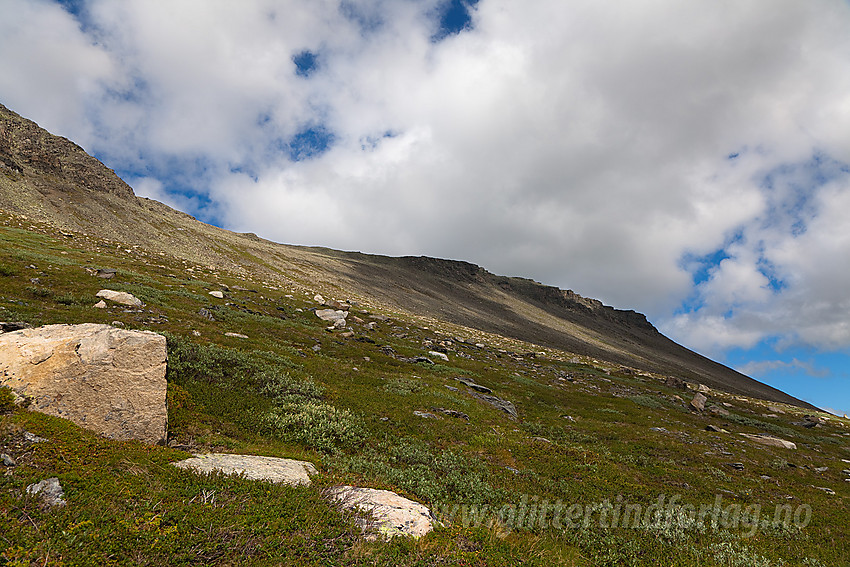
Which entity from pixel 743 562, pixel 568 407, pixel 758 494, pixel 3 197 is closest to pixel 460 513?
pixel 743 562

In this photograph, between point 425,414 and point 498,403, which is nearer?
point 425,414

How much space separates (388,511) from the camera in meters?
8.49

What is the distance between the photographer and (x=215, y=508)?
7086mm

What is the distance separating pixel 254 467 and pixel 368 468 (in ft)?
14.5

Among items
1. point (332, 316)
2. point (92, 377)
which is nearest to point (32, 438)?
point (92, 377)

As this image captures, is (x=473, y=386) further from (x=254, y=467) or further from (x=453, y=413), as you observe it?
(x=254, y=467)

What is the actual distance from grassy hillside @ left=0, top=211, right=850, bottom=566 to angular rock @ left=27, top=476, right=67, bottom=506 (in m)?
0.13

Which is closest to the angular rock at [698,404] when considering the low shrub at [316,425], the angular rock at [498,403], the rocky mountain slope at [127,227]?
the angular rock at [498,403]

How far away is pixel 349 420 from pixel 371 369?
12.0 meters

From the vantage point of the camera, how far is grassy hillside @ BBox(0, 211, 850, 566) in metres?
6.51

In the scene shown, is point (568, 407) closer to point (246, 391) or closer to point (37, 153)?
point (246, 391)

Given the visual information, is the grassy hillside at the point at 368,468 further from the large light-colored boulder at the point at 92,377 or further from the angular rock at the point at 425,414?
the large light-colored boulder at the point at 92,377

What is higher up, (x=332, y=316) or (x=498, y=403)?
(x=332, y=316)

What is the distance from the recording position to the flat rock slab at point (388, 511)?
790cm
